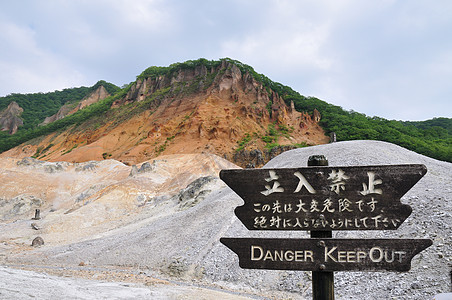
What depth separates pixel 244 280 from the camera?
739 cm

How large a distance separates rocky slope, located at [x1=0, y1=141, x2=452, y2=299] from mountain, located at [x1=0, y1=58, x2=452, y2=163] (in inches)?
472

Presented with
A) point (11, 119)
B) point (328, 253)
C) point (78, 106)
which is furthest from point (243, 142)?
point (11, 119)

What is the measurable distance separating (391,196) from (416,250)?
54cm

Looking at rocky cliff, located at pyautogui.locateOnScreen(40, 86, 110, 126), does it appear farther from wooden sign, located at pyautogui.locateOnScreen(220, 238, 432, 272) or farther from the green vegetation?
wooden sign, located at pyautogui.locateOnScreen(220, 238, 432, 272)

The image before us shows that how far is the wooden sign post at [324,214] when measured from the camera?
9.08 ft

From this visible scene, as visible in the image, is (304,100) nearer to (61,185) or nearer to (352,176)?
(61,185)

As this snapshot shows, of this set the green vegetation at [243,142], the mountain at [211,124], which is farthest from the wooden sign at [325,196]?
the green vegetation at [243,142]

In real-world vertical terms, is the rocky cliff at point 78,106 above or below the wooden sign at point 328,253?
above

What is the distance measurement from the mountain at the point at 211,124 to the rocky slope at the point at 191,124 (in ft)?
0.51

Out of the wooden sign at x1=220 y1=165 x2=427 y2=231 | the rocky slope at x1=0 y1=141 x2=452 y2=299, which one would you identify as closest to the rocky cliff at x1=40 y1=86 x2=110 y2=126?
the rocky slope at x1=0 y1=141 x2=452 y2=299

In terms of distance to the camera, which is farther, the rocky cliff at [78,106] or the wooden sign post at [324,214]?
the rocky cliff at [78,106]

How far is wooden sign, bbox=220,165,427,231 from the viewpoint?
2.84m

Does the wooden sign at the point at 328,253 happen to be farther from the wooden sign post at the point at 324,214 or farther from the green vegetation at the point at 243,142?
the green vegetation at the point at 243,142

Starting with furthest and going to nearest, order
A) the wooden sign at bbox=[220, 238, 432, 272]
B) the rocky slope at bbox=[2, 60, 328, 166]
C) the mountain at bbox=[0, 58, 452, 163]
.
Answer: the rocky slope at bbox=[2, 60, 328, 166] → the mountain at bbox=[0, 58, 452, 163] → the wooden sign at bbox=[220, 238, 432, 272]
